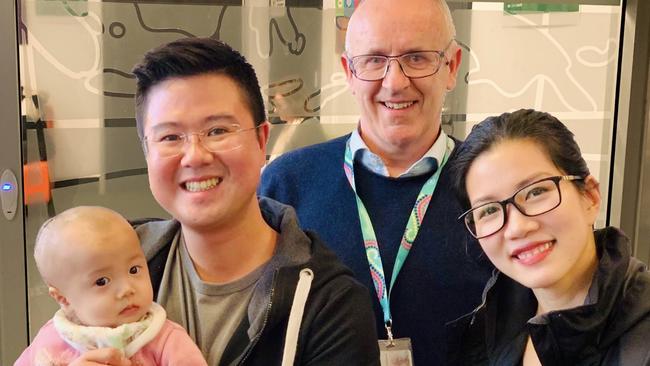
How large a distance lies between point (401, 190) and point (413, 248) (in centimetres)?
18

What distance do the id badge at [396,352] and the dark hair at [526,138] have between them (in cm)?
51

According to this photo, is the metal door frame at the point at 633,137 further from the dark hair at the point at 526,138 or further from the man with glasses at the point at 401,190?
the dark hair at the point at 526,138

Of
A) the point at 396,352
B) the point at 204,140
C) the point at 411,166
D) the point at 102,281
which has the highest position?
the point at 204,140

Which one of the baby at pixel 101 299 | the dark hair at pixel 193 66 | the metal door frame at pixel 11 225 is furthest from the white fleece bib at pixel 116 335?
the metal door frame at pixel 11 225

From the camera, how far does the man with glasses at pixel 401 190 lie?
6.40ft

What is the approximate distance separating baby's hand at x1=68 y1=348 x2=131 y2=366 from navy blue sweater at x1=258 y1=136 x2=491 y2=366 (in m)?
0.83

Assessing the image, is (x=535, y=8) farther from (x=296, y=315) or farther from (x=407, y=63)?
(x=296, y=315)

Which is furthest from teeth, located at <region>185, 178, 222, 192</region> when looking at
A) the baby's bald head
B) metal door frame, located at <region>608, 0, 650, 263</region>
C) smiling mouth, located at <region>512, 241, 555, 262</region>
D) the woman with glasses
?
metal door frame, located at <region>608, 0, 650, 263</region>

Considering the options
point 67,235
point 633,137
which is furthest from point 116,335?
point 633,137

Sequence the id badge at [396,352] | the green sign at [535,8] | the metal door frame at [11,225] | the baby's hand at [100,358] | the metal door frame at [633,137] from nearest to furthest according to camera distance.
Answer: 1. the baby's hand at [100,358]
2. the id badge at [396,352]
3. the metal door frame at [11,225]
4. the green sign at [535,8]
5. the metal door frame at [633,137]

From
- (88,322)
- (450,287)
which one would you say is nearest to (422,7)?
(450,287)

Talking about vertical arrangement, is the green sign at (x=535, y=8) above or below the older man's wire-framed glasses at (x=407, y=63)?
above

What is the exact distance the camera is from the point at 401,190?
80.5 inches

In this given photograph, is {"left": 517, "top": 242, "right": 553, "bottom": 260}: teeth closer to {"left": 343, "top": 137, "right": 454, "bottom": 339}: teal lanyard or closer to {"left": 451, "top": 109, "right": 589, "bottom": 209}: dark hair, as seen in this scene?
{"left": 451, "top": 109, "right": 589, "bottom": 209}: dark hair
